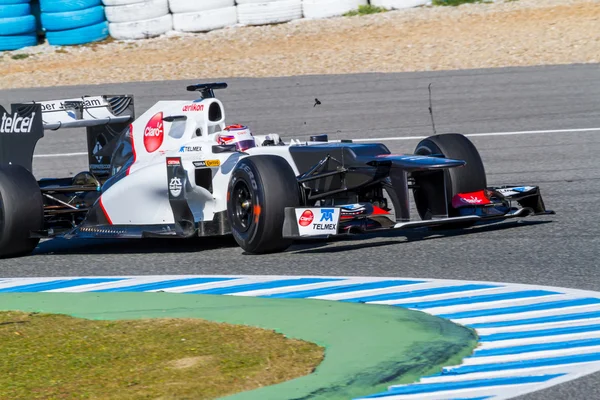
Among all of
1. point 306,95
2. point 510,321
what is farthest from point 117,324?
point 306,95

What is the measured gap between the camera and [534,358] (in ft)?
16.4

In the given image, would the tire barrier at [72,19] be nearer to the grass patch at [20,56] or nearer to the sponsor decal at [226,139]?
the grass patch at [20,56]

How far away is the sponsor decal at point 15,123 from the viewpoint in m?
10.1

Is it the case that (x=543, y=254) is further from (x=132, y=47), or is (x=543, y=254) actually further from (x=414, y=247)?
(x=132, y=47)

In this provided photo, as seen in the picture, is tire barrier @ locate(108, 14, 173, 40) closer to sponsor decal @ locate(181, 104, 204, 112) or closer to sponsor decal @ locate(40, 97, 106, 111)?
sponsor decal @ locate(40, 97, 106, 111)

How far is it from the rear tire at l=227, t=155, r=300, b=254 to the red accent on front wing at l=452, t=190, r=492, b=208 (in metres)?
1.36

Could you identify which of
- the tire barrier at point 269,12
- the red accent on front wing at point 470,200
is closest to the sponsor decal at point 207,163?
the red accent on front wing at point 470,200

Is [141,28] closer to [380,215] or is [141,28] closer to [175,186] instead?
[175,186]

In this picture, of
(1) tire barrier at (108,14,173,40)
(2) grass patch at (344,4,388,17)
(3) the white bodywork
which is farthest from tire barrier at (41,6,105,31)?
(3) the white bodywork

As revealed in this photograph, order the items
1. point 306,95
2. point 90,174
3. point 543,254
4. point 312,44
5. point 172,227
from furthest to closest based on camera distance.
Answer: point 312,44, point 306,95, point 90,174, point 172,227, point 543,254

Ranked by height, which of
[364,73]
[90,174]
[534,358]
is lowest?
[534,358]

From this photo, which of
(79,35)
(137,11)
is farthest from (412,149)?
(79,35)

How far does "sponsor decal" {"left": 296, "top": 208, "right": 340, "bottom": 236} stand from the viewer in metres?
7.91

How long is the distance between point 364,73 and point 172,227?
382 inches
